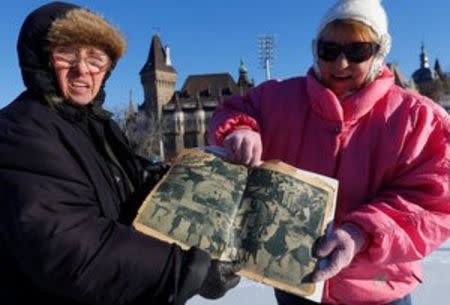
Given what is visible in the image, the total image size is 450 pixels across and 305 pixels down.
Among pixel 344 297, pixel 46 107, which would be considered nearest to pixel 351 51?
pixel 344 297

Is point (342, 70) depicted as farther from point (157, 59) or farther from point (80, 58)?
point (157, 59)

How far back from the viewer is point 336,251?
138cm

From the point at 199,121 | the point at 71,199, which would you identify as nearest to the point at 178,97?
the point at 199,121

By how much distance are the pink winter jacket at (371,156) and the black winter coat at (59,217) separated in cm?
46

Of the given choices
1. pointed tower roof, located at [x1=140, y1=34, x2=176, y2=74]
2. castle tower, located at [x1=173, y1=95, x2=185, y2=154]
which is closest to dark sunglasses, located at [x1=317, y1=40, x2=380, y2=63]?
castle tower, located at [x1=173, y1=95, x2=185, y2=154]

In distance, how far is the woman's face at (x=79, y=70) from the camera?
4.47 ft

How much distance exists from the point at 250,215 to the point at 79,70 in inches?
21.8

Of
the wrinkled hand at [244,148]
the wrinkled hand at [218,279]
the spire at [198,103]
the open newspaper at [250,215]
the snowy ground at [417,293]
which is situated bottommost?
the spire at [198,103]

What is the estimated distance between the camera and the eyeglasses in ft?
4.43

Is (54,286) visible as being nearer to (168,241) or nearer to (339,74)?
(168,241)

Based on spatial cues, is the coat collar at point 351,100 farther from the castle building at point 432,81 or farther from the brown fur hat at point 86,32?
the castle building at point 432,81

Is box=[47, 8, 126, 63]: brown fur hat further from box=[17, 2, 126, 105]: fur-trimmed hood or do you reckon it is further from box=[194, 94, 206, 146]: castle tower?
box=[194, 94, 206, 146]: castle tower

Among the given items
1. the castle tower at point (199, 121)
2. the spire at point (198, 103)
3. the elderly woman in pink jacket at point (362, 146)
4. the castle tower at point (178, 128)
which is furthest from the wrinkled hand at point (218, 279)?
the spire at point (198, 103)

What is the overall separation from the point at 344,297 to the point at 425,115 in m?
0.57
